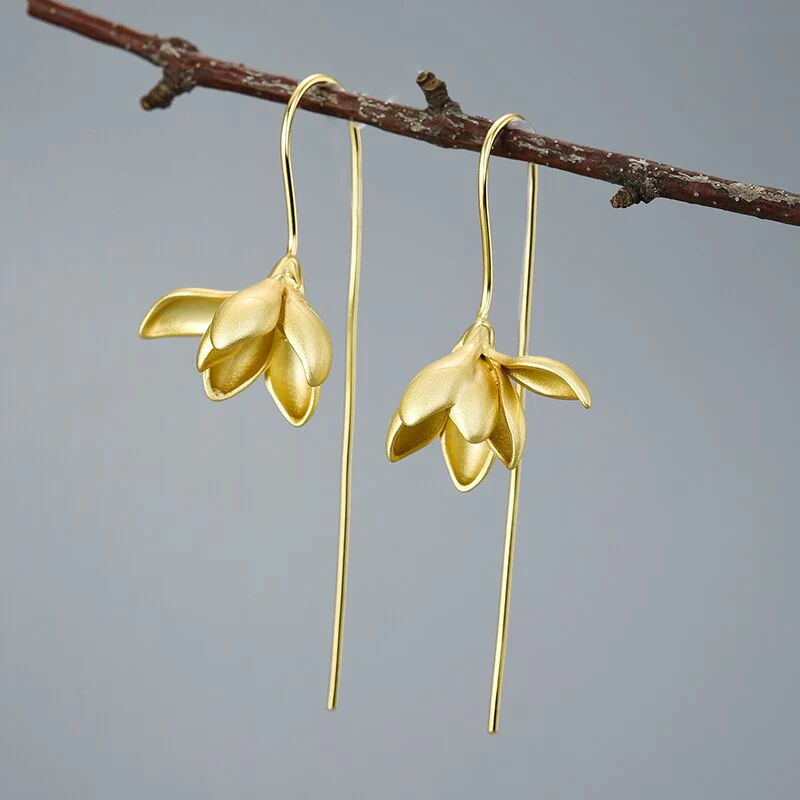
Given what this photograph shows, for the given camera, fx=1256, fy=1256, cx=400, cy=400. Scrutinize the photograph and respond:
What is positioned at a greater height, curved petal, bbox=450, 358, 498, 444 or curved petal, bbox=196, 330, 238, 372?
curved petal, bbox=196, 330, 238, 372

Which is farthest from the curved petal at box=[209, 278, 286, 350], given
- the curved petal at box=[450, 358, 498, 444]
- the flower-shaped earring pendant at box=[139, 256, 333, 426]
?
the curved petal at box=[450, 358, 498, 444]

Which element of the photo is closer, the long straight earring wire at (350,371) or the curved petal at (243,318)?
the curved petal at (243,318)

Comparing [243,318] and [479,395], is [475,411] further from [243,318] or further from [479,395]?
[243,318]

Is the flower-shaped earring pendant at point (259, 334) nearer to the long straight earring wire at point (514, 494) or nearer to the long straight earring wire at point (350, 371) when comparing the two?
the long straight earring wire at point (350, 371)

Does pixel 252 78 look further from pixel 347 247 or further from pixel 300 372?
pixel 347 247

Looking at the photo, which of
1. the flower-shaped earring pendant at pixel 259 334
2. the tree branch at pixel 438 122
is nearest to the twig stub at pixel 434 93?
the tree branch at pixel 438 122

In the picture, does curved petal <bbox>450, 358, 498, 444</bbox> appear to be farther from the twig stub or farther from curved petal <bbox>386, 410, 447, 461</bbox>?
the twig stub

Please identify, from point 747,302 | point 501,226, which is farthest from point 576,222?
point 747,302
